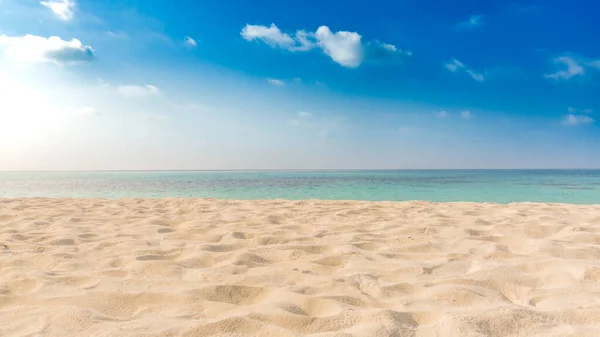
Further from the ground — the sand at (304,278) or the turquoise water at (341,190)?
the sand at (304,278)

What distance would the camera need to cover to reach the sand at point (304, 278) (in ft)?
6.40

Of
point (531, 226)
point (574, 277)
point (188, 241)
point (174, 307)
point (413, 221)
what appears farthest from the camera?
point (413, 221)

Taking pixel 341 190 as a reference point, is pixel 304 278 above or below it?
above

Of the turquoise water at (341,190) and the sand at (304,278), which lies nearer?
the sand at (304,278)

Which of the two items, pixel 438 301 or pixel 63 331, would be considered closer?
pixel 63 331

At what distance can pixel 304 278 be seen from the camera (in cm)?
274

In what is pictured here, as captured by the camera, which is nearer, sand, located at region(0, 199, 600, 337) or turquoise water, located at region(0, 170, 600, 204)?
sand, located at region(0, 199, 600, 337)

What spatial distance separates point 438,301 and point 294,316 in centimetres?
97

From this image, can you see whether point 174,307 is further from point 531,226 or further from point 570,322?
point 531,226

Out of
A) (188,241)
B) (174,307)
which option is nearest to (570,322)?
(174,307)

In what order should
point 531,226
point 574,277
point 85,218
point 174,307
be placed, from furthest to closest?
point 85,218 → point 531,226 → point 574,277 → point 174,307

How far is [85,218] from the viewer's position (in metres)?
5.58

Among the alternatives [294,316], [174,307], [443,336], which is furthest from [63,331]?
[443,336]

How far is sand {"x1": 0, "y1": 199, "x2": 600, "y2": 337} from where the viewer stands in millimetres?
1950
